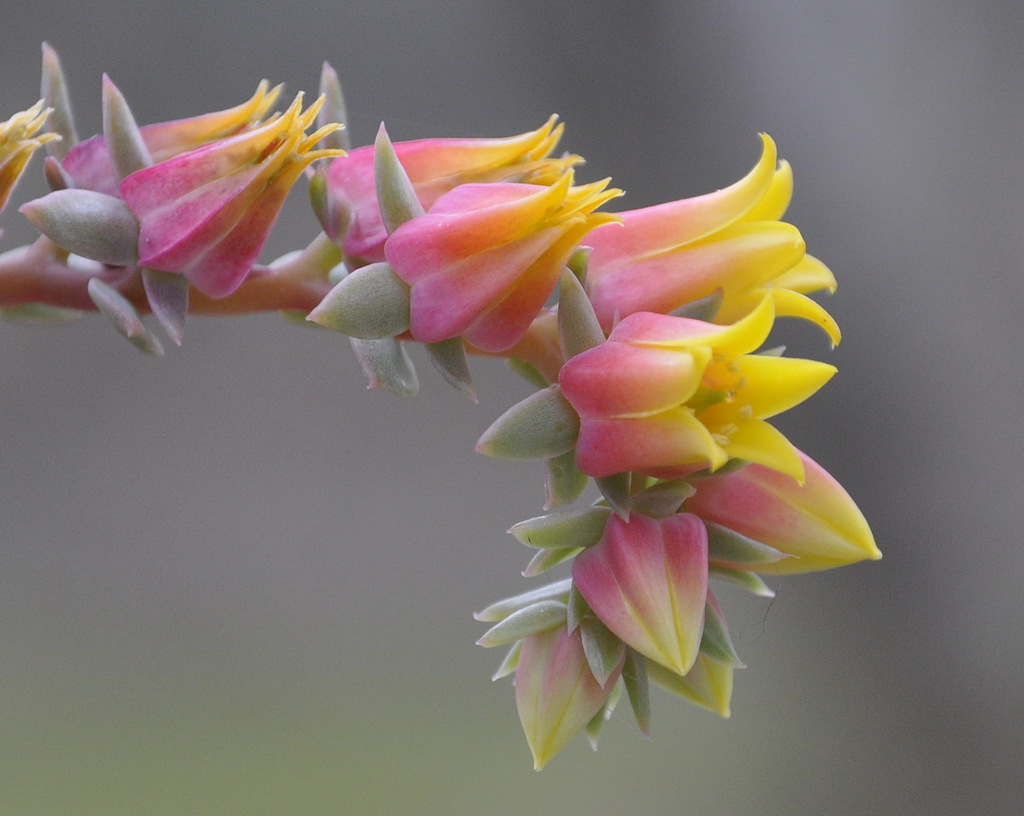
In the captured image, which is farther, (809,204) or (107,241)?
(809,204)

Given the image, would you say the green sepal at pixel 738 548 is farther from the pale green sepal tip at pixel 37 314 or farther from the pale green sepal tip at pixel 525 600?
the pale green sepal tip at pixel 37 314

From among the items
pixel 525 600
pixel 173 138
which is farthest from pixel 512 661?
pixel 173 138

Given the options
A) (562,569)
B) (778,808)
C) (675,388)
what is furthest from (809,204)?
(675,388)

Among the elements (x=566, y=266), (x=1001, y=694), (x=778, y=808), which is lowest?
(x=778, y=808)

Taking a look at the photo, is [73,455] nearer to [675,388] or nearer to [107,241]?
[107,241]

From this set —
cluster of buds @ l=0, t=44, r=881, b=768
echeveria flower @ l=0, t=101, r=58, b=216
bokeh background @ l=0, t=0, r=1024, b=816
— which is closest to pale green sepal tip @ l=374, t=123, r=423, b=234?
cluster of buds @ l=0, t=44, r=881, b=768

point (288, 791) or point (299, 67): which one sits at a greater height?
point (299, 67)

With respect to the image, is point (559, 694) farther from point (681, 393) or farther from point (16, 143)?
point (16, 143)
